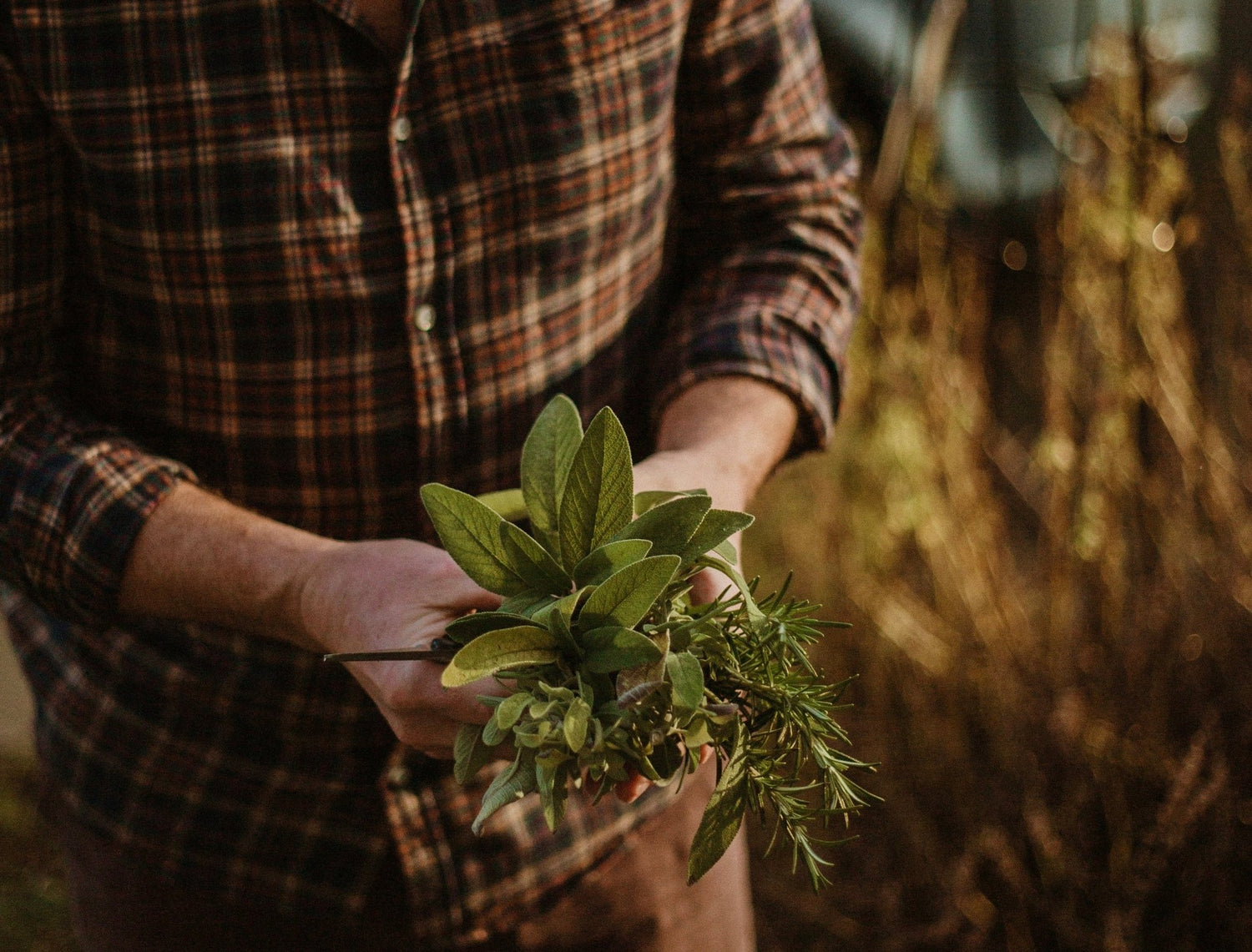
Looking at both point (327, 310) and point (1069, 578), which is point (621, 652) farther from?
point (1069, 578)

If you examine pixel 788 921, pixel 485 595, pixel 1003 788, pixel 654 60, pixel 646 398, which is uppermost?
pixel 654 60

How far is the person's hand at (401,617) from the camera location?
2.15 ft

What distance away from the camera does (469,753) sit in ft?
1.99

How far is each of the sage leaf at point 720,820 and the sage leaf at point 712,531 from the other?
0.10 meters

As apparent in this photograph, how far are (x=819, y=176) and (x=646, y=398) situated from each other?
0.98ft

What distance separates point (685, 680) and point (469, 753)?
15 centimetres

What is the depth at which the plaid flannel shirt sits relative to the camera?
2.72 ft

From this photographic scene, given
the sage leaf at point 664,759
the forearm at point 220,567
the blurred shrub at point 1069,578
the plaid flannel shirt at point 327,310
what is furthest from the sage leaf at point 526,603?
the blurred shrub at point 1069,578

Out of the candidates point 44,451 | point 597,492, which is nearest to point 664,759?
point 597,492

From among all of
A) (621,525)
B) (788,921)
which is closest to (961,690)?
(788,921)

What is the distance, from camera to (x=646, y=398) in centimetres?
112

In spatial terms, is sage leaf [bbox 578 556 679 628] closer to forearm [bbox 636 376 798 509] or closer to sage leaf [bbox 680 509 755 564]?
sage leaf [bbox 680 509 755 564]

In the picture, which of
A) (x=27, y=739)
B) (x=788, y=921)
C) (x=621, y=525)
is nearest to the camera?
(x=621, y=525)

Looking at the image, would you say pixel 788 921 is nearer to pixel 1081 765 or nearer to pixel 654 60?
pixel 1081 765
